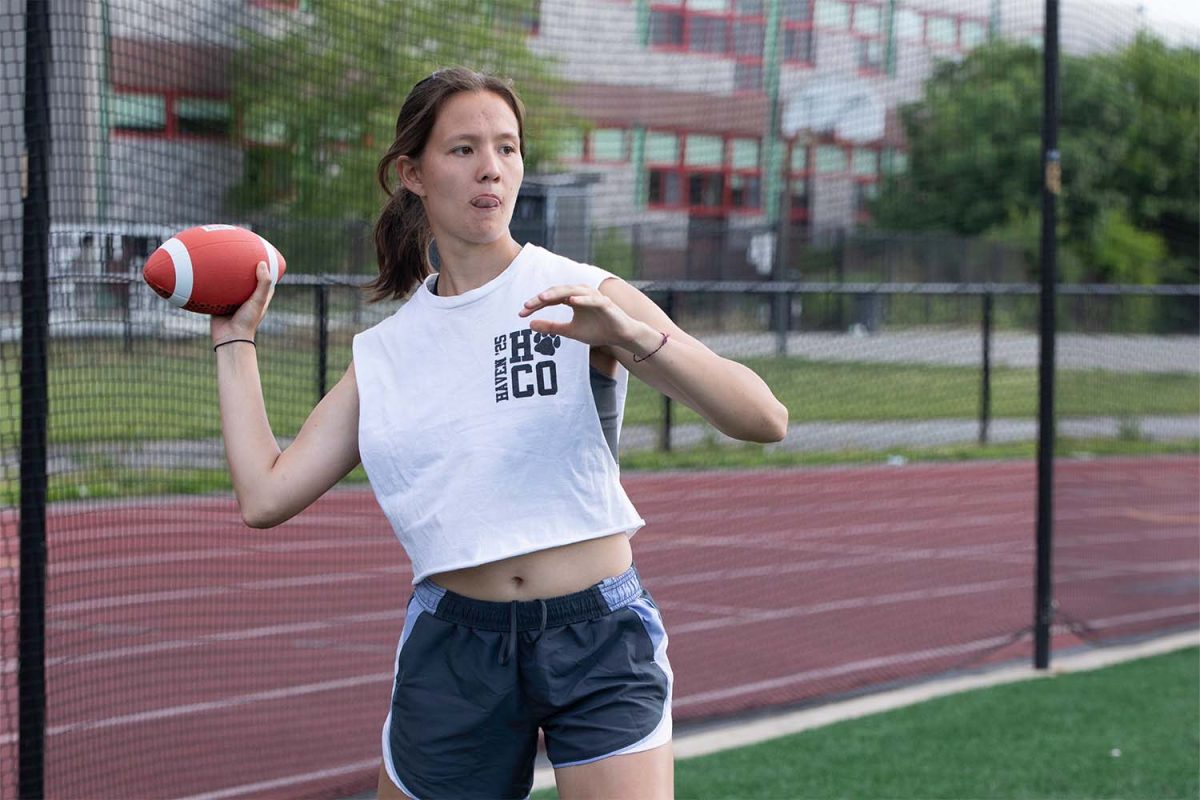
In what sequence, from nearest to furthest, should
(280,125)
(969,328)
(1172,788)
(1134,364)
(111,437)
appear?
(1172,788)
(280,125)
(111,437)
(1134,364)
(969,328)

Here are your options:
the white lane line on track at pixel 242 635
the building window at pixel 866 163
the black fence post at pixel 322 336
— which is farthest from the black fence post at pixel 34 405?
the building window at pixel 866 163

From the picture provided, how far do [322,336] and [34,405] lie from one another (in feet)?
9.51

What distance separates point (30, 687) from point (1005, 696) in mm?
3674

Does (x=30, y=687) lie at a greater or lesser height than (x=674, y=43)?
lesser

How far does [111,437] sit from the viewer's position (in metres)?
7.44

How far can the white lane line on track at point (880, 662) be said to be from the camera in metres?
6.03

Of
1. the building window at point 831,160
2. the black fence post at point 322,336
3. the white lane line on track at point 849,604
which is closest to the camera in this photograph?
the black fence post at point 322,336

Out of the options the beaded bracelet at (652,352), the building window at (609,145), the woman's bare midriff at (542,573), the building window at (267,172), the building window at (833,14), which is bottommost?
the woman's bare midriff at (542,573)

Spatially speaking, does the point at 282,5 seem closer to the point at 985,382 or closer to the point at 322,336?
the point at 322,336

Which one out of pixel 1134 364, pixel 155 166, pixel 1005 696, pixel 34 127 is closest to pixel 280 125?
pixel 155 166

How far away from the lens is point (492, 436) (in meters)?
2.30

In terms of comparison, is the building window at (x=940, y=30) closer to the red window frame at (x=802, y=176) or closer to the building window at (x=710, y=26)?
the building window at (x=710, y=26)

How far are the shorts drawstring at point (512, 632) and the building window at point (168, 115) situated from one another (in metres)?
3.17

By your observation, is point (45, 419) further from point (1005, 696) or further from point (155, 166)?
point (1005, 696)
